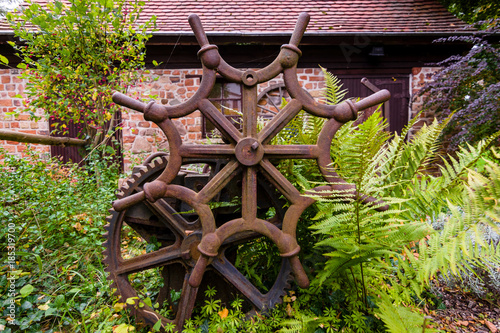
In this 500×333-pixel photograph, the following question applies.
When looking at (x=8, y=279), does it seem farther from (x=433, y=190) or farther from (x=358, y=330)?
(x=433, y=190)

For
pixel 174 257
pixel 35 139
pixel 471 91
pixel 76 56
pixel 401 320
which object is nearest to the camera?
pixel 401 320

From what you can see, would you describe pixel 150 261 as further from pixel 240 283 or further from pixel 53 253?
pixel 53 253

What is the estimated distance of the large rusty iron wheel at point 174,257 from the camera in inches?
63.6

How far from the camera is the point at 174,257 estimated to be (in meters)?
1.74

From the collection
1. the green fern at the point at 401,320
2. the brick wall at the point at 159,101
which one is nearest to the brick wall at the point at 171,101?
the brick wall at the point at 159,101

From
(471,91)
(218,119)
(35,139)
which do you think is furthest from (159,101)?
(471,91)

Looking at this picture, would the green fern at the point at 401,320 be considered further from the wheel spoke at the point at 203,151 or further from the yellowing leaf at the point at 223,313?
the wheel spoke at the point at 203,151

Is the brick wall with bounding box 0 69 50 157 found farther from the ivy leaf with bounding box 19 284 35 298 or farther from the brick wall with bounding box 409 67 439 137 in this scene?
the brick wall with bounding box 409 67 439 137

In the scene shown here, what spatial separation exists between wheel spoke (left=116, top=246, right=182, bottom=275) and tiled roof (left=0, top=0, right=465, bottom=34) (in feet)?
15.4

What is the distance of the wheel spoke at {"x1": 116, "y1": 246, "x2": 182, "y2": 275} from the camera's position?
68.9 inches

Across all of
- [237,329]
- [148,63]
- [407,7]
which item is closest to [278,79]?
[148,63]

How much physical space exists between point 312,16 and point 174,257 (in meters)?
Answer: 5.98

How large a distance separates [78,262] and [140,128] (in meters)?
3.84

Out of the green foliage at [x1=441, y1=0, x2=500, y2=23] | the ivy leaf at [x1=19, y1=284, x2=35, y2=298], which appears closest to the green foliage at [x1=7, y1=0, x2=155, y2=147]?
the ivy leaf at [x1=19, y1=284, x2=35, y2=298]
